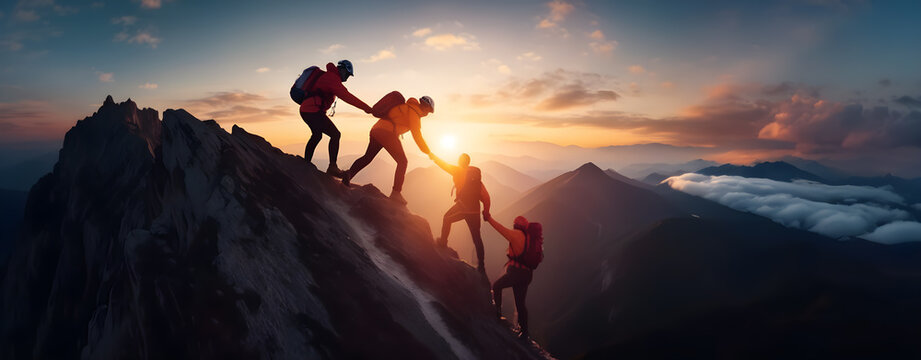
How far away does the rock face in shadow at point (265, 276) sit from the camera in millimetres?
8570

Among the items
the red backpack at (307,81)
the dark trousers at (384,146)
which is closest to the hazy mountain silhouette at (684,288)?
the dark trousers at (384,146)

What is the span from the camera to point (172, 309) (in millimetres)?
8594

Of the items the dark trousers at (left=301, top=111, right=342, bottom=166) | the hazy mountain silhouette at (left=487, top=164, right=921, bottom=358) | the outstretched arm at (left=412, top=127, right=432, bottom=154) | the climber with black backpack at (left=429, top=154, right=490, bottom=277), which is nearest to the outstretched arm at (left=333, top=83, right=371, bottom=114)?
the dark trousers at (left=301, top=111, right=342, bottom=166)

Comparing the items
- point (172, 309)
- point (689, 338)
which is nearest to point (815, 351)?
point (689, 338)

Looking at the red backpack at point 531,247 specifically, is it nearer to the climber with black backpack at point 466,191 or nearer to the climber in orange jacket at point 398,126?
the climber with black backpack at point 466,191

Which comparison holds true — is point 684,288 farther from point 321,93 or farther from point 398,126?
point 321,93

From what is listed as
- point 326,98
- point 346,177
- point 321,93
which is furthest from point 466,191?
point 321,93

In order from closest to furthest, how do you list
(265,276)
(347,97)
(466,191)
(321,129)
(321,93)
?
1. (265,276)
2. (347,97)
3. (321,93)
4. (321,129)
5. (466,191)

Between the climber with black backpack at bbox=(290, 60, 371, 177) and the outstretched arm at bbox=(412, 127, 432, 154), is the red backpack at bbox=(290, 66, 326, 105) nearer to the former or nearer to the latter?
the climber with black backpack at bbox=(290, 60, 371, 177)

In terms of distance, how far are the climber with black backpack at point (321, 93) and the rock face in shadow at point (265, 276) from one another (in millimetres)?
2411

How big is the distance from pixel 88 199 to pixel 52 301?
10.6 meters

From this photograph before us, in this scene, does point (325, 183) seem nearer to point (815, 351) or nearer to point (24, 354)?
point (24, 354)

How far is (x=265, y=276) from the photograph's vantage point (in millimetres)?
9258

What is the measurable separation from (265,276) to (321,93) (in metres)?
7.10
